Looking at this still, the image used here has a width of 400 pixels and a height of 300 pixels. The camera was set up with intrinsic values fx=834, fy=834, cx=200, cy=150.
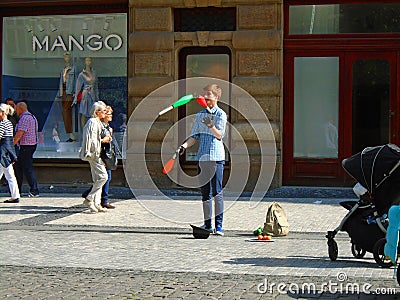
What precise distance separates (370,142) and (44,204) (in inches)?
270

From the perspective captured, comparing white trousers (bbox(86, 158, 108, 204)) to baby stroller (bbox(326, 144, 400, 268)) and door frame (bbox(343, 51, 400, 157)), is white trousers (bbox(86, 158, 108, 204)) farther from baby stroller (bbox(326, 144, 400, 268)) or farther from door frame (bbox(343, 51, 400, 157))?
door frame (bbox(343, 51, 400, 157))

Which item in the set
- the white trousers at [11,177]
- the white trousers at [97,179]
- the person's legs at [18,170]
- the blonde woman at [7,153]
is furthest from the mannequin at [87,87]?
the white trousers at [97,179]

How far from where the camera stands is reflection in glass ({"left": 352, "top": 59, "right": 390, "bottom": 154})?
17.3 m

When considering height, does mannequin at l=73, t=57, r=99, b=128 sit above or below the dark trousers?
above

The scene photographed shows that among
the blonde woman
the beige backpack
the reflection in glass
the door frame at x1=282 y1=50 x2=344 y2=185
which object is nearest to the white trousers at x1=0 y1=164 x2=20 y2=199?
the blonde woman

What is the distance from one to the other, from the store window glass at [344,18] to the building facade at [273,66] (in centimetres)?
2

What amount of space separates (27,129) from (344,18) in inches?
271

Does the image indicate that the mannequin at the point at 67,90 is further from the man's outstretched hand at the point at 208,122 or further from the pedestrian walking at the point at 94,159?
the man's outstretched hand at the point at 208,122

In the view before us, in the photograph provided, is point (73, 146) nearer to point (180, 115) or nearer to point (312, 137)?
point (180, 115)

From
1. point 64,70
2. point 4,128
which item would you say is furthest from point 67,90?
point 4,128

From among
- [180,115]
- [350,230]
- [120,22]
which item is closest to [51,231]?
[350,230]

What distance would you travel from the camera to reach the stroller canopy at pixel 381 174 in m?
8.84

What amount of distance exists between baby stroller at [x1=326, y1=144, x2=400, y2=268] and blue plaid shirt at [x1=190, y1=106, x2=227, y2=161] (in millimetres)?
2513

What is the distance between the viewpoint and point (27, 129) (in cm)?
1655
